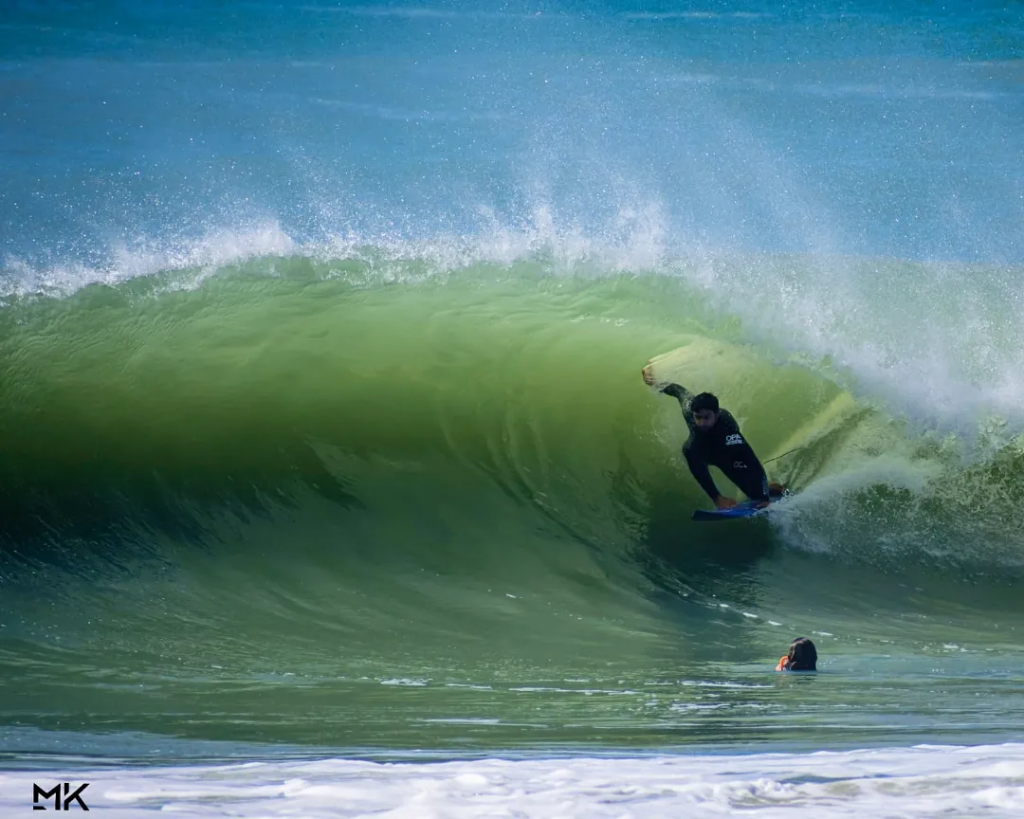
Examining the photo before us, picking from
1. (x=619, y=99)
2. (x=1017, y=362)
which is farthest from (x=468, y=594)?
(x=619, y=99)

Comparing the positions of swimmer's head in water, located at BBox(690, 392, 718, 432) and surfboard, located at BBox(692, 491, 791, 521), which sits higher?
swimmer's head in water, located at BBox(690, 392, 718, 432)

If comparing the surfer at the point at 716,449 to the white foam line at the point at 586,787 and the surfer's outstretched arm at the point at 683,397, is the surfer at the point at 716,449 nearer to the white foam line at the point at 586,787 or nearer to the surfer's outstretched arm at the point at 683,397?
the surfer's outstretched arm at the point at 683,397

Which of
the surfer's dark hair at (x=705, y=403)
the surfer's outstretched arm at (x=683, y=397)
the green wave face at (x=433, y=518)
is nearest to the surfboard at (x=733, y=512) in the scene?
the green wave face at (x=433, y=518)

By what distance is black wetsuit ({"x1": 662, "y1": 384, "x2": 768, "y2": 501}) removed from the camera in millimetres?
7246

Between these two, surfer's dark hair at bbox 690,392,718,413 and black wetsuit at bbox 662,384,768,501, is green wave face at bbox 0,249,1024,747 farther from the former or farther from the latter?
surfer's dark hair at bbox 690,392,718,413

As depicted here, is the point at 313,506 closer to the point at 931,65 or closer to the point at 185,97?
the point at 185,97

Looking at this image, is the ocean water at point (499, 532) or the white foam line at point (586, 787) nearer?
the white foam line at point (586, 787)

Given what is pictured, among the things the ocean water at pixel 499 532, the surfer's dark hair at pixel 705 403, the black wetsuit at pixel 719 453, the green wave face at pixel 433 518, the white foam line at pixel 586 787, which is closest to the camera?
the white foam line at pixel 586 787

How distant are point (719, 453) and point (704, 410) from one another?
295 mm

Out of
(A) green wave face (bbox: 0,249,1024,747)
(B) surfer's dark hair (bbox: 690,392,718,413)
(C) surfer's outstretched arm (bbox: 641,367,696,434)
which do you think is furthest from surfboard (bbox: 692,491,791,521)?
(B) surfer's dark hair (bbox: 690,392,718,413)

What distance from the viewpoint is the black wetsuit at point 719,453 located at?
725 centimetres

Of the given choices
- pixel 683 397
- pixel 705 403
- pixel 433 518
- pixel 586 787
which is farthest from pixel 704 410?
pixel 586 787

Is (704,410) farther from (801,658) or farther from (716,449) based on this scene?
(801,658)

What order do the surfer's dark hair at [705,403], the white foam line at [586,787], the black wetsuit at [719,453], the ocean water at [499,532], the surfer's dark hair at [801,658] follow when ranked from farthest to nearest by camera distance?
1. the black wetsuit at [719,453]
2. the surfer's dark hair at [705,403]
3. the surfer's dark hair at [801,658]
4. the ocean water at [499,532]
5. the white foam line at [586,787]
